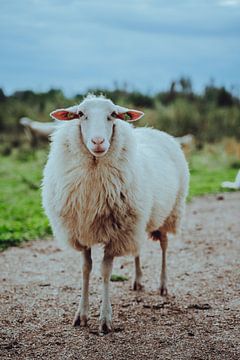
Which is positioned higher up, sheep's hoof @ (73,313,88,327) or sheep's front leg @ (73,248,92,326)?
sheep's front leg @ (73,248,92,326)

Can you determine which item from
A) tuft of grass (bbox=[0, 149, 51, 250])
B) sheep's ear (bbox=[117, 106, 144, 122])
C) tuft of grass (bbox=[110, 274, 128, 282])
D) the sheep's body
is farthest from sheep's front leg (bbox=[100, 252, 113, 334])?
tuft of grass (bbox=[0, 149, 51, 250])

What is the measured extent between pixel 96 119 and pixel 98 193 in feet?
2.31

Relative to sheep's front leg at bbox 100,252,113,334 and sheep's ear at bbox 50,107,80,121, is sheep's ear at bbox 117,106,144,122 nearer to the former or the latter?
sheep's ear at bbox 50,107,80,121

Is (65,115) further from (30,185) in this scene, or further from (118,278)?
(30,185)

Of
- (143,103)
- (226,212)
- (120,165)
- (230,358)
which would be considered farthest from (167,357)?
(143,103)

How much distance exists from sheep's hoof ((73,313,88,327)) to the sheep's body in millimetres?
648

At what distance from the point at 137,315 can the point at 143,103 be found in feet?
85.0

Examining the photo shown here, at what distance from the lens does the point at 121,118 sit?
17.1 ft

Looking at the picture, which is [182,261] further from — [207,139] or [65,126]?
[207,139]

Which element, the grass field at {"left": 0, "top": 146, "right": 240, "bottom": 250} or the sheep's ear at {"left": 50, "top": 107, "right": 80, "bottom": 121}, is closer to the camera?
the sheep's ear at {"left": 50, "top": 107, "right": 80, "bottom": 121}

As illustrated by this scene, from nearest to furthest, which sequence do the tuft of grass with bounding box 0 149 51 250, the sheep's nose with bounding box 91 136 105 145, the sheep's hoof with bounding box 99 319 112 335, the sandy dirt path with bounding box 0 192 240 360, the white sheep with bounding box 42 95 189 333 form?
the sandy dirt path with bounding box 0 192 240 360 < the sheep's nose with bounding box 91 136 105 145 < the sheep's hoof with bounding box 99 319 112 335 < the white sheep with bounding box 42 95 189 333 < the tuft of grass with bounding box 0 149 51 250

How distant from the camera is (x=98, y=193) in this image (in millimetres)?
5031

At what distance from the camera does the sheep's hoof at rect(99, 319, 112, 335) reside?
15.9ft

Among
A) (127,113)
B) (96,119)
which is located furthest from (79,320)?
(127,113)
